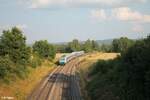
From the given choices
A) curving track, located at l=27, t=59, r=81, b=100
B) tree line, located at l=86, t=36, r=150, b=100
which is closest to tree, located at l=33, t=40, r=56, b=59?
curving track, located at l=27, t=59, r=81, b=100

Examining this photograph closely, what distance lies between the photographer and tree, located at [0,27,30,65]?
59438mm

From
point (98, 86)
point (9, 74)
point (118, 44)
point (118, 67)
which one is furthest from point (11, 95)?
point (118, 44)

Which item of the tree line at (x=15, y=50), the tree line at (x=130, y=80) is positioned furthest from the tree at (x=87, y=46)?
the tree line at (x=130, y=80)

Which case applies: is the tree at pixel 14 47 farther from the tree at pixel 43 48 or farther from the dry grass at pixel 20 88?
the tree at pixel 43 48

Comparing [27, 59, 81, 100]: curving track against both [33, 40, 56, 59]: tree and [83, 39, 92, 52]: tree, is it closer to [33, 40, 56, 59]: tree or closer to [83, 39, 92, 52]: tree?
[33, 40, 56, 59]: tree

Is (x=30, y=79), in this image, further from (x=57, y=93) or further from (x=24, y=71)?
(x=57, y=93)

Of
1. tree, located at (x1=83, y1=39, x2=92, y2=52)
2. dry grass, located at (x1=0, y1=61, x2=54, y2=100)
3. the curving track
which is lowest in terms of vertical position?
the curving track

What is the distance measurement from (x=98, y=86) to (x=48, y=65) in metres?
40.3

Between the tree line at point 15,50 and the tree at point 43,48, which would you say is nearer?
the tree line at point 15,50

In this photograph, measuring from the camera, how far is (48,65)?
83.2 metres

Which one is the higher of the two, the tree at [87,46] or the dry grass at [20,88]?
the tree at [87,46]

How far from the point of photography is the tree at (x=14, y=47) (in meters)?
59.4

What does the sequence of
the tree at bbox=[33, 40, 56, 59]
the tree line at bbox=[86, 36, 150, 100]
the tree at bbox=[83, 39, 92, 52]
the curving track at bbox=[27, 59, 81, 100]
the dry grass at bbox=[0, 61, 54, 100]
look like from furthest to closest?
the tree at bbox=[83, 39, 92, 52], the tree at bbox=[33, 40, 56, 59], the dry grass at bbox=[0, 61, 54, 100], the curving track at bbox=[27, 59, 81, 100], the tree line at bbox=[86, 36, 150, 100]

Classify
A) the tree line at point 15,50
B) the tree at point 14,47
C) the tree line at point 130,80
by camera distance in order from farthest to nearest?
the tree at point 14,47 → the tree line at point 15,50 → the tree line at point 130,80
